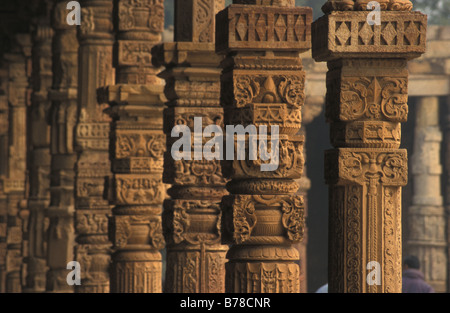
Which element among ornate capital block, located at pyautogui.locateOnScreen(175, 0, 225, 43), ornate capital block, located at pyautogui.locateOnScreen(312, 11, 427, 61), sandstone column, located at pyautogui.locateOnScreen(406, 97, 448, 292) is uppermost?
ornate capital block, located at pyautogui.locateOnScreen(175, 0, 225, 43)

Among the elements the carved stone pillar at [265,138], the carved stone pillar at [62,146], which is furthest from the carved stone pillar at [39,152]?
the carved stone pillar at [265,138]

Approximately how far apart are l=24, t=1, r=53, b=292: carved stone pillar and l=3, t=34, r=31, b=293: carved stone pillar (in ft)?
6.24

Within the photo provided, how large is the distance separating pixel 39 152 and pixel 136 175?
249 inches

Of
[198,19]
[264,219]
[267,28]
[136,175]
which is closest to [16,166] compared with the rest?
[136,175]

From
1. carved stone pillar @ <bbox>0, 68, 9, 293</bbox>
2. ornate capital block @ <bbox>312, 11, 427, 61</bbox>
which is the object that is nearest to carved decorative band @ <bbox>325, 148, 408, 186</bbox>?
ornate capital block @ <bbox>312, 11, 427, 61</bbox>

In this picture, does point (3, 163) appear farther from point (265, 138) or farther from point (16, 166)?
point (265, 138)

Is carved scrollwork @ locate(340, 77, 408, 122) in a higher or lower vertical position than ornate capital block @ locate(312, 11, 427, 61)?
lower

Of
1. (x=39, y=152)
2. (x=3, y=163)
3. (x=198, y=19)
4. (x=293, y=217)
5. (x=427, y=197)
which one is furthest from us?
(x=427, y=197)

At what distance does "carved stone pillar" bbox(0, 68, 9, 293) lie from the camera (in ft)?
72.7

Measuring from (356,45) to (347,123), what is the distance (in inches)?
17.7

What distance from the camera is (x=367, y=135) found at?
779cm

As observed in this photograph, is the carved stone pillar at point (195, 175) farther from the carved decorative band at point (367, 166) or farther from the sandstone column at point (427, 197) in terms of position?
the sandstone column at point (427, 197)

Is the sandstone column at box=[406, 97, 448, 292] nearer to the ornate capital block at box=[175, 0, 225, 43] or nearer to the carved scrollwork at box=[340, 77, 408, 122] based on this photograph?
the ornate capital block at box=[175, 0, 225, 43]
